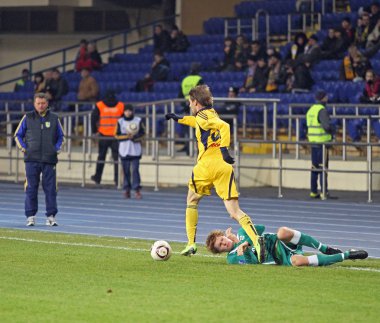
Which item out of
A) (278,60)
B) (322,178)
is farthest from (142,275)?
(278,60)

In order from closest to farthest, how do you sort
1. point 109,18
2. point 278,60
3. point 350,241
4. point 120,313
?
point 120,313, point 350,241, point 278,60, point 109,18

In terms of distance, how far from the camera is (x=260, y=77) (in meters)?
28.1

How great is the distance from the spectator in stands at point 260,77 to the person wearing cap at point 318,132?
4.66 m

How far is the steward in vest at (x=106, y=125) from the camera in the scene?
25.0 metres

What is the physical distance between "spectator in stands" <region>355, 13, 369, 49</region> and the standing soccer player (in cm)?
1552

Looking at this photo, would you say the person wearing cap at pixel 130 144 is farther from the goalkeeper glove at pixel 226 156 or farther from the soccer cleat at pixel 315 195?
the goalkeeper glove at pixel 226 156

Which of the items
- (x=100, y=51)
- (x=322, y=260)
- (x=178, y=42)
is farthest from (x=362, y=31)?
(x=322, y=260)

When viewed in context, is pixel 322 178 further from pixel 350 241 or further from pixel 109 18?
pixel 109 18

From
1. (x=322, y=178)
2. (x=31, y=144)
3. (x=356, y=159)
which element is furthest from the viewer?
(x=356, y=159)

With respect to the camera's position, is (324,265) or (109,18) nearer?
(324,265)

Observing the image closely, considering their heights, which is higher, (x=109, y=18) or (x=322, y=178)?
(x=109, y=18)

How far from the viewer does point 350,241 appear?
642 inches

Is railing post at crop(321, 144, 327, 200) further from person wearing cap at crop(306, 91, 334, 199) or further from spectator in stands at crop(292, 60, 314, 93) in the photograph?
spectator in stands at crop(292, 60, 314, 93)

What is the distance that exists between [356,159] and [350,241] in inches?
336
